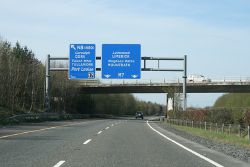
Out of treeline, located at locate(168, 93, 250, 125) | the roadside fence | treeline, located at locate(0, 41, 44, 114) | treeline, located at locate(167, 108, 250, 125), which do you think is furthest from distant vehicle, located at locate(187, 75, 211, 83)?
the roadside fence

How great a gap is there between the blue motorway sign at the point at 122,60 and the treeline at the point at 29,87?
13702 millimetres

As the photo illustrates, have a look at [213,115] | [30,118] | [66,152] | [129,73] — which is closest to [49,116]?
[30,118]

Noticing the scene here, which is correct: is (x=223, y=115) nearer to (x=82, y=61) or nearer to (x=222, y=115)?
(x=222, y=115)

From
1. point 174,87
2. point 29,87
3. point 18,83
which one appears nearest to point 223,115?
point 174,87

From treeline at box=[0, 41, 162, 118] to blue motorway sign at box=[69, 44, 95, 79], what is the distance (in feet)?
33.7

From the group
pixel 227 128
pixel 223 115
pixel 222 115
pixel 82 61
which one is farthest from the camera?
pixel 82 61

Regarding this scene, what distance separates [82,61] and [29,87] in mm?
26476

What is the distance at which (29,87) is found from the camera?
71812 mm

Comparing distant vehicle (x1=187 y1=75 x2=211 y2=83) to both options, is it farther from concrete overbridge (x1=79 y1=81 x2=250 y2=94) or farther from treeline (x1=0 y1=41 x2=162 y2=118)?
treeline (x1=0 y1=41 x2=162 y2=118)

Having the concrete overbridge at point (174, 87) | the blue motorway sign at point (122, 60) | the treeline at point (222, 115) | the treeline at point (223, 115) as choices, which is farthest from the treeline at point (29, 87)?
the treeline at point (223, 115)

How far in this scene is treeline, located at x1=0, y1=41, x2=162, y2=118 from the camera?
61156 mm

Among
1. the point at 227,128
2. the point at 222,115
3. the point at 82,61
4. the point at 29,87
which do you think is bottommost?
the point at 227,128

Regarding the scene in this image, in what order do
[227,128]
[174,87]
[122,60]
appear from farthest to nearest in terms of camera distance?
[174,87] < [122,60] < [227,128]

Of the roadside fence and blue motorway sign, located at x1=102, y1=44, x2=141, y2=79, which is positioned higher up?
blue motorway sign, located at x1=102, y1=44, x2=141, y2=79
